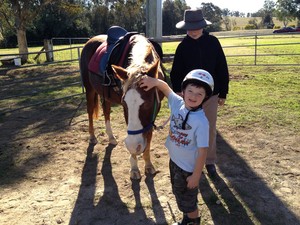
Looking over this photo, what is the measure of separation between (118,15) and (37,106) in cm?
3904

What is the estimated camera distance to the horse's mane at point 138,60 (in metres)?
2.58

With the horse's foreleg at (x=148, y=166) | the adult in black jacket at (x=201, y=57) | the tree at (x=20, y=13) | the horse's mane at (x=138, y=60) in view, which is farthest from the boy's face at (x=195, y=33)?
the tree at (x=20, y=13)

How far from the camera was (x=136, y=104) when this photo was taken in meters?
2.58

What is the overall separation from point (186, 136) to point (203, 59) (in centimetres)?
126

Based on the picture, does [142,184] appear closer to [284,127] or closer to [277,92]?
[284,127]

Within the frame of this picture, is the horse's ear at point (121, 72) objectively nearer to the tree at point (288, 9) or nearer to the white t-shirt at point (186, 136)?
the white t-shirt at point (186, 136)

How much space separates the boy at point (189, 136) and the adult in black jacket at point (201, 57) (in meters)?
0.84

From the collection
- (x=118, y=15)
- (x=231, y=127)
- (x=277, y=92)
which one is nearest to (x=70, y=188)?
(x=231, y=127)

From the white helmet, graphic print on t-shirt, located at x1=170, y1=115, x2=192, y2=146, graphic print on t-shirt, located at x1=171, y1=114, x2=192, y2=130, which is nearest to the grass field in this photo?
graphic print on t-shirt, located at x1=170, y1=115, x2=192, y2=146

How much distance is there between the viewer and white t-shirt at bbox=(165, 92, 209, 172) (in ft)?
6.86

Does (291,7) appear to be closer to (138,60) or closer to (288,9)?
(288,9)

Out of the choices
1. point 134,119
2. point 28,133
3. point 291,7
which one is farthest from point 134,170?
point 291,7

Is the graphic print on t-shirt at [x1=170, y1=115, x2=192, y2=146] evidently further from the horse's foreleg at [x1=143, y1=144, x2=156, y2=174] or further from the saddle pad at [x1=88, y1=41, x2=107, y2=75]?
the saddle pad at [x1=88, y1=41, x2=107, y2=75]

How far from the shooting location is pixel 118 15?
43.1m
